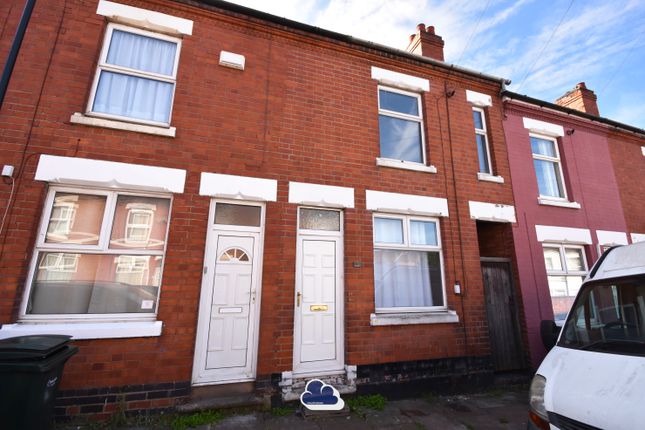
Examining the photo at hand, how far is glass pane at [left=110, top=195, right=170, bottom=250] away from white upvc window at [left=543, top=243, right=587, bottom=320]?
24.6ft

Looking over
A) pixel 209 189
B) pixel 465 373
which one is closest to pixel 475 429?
pixel 465 373

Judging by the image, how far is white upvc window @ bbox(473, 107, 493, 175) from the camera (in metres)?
6.69

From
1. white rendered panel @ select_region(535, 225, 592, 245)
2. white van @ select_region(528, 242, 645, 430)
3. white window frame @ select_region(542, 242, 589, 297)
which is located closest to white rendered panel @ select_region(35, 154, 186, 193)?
white van @ select_region(528, 242, 645, 430)

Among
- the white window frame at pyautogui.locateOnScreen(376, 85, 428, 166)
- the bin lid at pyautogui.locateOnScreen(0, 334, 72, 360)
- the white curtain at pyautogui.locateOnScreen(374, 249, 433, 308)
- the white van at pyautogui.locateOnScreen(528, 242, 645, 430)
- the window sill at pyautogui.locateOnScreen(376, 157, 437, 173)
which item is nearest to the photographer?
the white van at pyautogui.locateOnScreen(528, 242, 645, 430)

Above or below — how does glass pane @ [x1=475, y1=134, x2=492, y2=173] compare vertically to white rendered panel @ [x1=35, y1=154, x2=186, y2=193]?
above

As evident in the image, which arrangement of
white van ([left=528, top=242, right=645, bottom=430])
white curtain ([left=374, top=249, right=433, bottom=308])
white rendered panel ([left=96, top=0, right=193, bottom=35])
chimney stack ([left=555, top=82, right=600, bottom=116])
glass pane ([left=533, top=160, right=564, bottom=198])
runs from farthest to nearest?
chimney stack ([left=555, top=82, right=600, bottom=116]), glass pane ([left=533, top=160, right=564, bottom=198]), white curtain ([left=374, top=249, right=433, bottom=308]), white rendered panel ([left=96, top=0, right=193, bottom=35]), white van ([left=528, top=242, right=645, bottom=430])

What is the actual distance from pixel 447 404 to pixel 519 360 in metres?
2.24

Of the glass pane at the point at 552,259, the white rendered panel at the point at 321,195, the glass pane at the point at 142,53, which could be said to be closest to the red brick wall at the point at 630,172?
the glass pane at the point at 552,259

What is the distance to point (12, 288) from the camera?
3670mm

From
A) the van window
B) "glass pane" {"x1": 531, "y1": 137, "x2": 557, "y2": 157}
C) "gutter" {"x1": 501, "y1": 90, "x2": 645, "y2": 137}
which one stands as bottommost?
the van window

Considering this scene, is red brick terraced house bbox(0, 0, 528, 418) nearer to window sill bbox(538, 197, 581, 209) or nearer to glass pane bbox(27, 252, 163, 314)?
glass pane bbox(27, 252, 163, 314)

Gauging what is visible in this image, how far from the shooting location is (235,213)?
4.78 meters

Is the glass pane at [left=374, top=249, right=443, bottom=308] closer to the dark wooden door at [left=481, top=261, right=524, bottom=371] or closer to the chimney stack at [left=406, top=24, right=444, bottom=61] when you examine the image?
the dark wooden door at [left=481, top=261, right=524, bottom=371]

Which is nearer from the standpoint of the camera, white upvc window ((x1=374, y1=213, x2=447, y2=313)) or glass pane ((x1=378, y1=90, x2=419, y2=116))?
white upvc window ((x1=374, y1=213, x2=447, y2=313))
